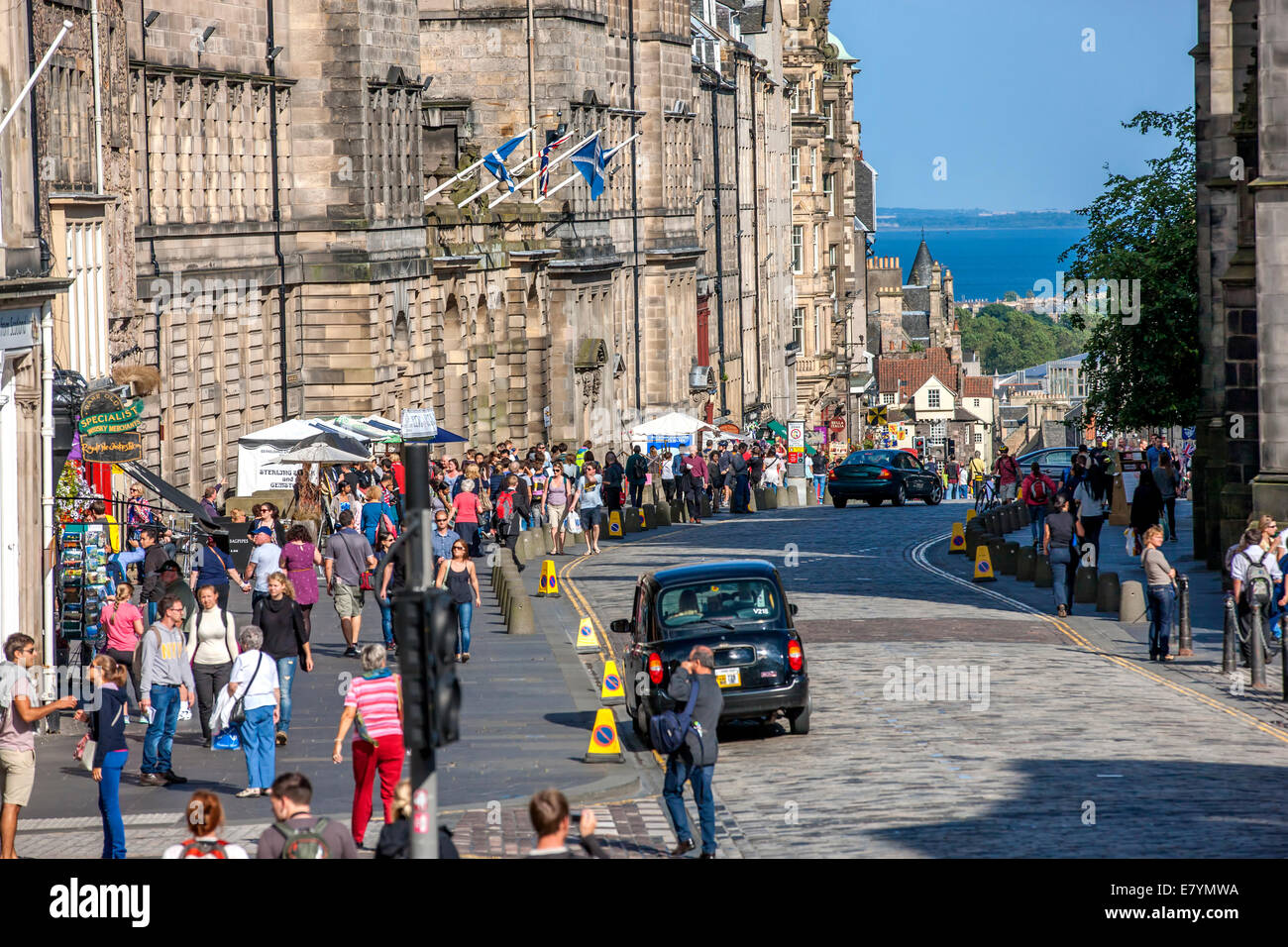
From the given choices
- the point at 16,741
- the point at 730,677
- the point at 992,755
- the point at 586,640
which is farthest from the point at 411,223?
the point at 16,741

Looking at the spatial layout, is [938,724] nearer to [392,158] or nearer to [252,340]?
[252,340]

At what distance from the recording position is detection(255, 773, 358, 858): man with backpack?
11.3 m

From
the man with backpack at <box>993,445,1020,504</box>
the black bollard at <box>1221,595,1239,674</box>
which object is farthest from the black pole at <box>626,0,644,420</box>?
the black bollard at <box>1221,595,1239,674</box>

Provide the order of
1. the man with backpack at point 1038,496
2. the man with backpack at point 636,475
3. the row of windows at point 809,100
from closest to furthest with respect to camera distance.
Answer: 1. the man with backpack at point 1038,496
2. the man with backpack at point 636,475
3. the row of windows at point 809,100

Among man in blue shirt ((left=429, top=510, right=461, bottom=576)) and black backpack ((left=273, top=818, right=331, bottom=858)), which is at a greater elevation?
man in blue shirt ((left=429, top=510, right=461, bottom=576))

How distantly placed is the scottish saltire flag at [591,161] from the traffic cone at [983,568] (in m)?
18.9

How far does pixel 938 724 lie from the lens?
69.7 feet

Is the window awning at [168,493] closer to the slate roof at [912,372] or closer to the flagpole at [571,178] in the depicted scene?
the flagpole at [571,178]

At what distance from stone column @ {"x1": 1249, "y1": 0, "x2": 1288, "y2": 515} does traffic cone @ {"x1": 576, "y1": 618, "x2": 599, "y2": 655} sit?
10094mm

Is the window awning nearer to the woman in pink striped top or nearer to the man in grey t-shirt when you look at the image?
the man in grey t-shirt

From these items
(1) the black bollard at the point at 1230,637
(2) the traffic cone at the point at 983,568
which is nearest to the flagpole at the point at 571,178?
(2) the traffic cone at the point at 983,568

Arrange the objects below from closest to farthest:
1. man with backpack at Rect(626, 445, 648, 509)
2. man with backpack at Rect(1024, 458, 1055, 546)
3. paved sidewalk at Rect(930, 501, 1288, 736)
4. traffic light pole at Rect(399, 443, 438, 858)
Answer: traffic light pole at Rect(399, 443, 438, 858)
paved sidewalk at Rect(930, 501, 1288, 736)
man with backpack at Rect(1024, 458, 1055, 546)
man with backpack at Rect(626, 445, 648, 509)

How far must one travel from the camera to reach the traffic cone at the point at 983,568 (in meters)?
36.1

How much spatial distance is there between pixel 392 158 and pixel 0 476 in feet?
85.7
